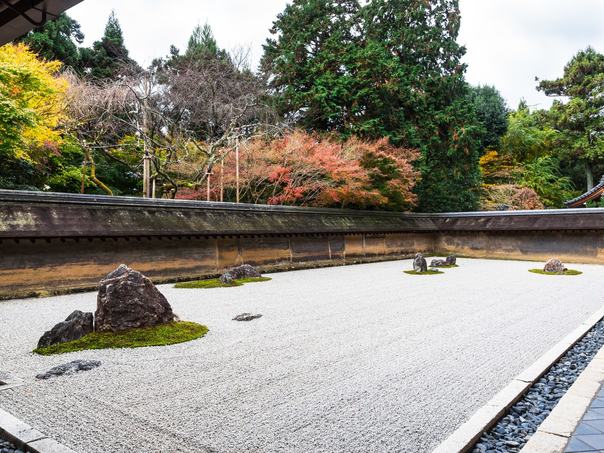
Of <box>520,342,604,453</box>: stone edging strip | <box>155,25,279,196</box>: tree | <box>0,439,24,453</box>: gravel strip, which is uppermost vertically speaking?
<box>155,25,279,196</box>: tree

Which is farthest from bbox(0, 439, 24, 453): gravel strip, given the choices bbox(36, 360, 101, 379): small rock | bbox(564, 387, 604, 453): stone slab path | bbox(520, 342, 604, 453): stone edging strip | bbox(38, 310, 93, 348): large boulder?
bbox(564, 387, 604, 453): stone slab path

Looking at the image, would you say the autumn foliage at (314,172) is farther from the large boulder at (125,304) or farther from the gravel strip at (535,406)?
the gravel strip at (535,406)

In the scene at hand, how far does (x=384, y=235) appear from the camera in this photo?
16953mm

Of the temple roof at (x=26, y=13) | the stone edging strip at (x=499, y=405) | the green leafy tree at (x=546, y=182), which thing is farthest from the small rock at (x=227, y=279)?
the green leafy tree at (x=546, y=182)

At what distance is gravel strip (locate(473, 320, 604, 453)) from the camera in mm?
2480

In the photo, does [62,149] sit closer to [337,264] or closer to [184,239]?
[184,239]

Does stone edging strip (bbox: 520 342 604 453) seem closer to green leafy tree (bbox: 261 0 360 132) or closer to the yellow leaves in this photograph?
the yellow leaves

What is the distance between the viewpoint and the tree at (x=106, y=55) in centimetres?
2567

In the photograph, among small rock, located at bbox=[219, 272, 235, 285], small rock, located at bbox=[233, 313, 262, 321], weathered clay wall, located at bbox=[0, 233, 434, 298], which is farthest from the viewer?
small rock, located at bbox=[219, 272, 235, 285]

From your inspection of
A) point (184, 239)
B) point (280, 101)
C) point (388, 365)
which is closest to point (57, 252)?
point (184, 239)

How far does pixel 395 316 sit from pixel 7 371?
15.0 ft

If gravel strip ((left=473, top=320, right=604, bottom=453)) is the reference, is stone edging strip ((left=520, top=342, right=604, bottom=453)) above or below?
above

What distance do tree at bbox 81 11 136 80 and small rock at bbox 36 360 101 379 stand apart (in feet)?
81.3

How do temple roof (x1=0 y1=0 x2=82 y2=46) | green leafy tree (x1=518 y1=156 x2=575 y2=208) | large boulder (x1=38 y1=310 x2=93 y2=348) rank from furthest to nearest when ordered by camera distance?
green leafy tree (x1=518 y1=156 x2=575 y2=208) → large boulder (x1=38 y1=310 x2=93 y2=348) → temple roof (x1=0 y1=0 x2=82 y2=46)
